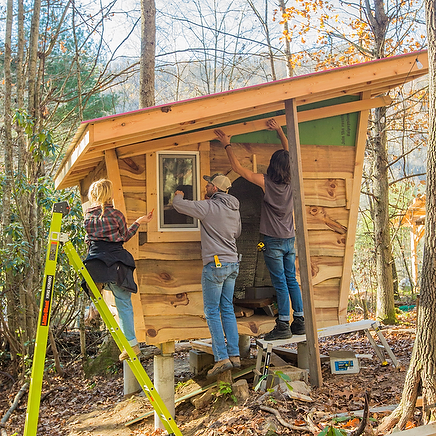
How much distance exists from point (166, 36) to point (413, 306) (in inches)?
627

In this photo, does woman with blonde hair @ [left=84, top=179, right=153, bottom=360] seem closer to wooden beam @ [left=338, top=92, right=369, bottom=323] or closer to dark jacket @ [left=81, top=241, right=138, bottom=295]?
dark jacket @ [left=81, top=241, right=138, bottom=295]

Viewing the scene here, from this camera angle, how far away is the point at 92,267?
4.56m

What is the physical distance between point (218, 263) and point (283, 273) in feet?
3.47

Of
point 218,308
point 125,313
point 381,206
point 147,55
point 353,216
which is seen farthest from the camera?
point 381,206

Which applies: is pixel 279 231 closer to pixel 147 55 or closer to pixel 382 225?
pixel 382 225

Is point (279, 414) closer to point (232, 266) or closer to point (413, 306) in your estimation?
point (232, 266)

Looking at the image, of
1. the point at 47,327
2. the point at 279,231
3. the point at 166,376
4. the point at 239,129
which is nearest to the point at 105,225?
the point at 47,327

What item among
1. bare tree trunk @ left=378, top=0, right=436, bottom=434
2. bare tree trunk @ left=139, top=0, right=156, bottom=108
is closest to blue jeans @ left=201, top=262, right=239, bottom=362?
bare tree trunk @ left=378, top=0, right=436, bottom=434

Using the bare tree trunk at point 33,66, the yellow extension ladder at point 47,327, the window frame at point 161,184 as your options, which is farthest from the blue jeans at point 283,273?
the bare tree trunk at point 33,66

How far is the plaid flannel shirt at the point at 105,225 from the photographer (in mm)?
4648

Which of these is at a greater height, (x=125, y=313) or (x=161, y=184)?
(x=161, y=184)

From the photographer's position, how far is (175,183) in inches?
225

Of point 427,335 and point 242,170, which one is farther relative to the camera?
point 242,170

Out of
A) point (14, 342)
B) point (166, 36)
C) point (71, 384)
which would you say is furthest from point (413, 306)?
point (166, 36)
